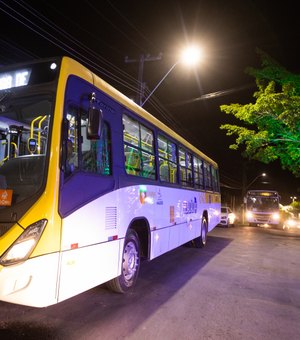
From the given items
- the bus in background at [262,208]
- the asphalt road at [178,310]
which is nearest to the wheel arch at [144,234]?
the asphalt road at [178,310]

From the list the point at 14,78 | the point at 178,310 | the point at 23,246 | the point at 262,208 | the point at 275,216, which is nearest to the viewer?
the point at 23,246

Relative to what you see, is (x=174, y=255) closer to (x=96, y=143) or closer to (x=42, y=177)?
(x=96, y=143)

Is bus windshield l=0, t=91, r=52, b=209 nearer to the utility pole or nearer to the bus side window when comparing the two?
the bus side window

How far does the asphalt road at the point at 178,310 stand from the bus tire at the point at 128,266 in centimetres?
17

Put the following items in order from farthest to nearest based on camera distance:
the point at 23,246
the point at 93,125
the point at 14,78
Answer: the point at 14,78 → the point at 93,125 → the point at 23,246

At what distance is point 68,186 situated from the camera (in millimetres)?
3916

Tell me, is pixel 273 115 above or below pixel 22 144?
above

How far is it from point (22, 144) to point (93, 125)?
1340 millimetres

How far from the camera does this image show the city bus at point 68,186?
347cm

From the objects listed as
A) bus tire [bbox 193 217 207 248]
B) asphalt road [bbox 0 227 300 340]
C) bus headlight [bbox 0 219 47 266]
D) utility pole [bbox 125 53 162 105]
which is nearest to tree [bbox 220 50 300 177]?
utility pole [bbox 125 53 162 105]

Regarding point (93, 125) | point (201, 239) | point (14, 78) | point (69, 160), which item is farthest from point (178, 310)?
point (201, 239)

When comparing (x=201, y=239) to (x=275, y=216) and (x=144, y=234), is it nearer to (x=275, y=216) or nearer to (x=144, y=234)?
(x=144, y=234)

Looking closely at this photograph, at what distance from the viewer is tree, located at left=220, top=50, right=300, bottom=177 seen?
50.4 feet

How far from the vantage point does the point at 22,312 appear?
4.53 metres
